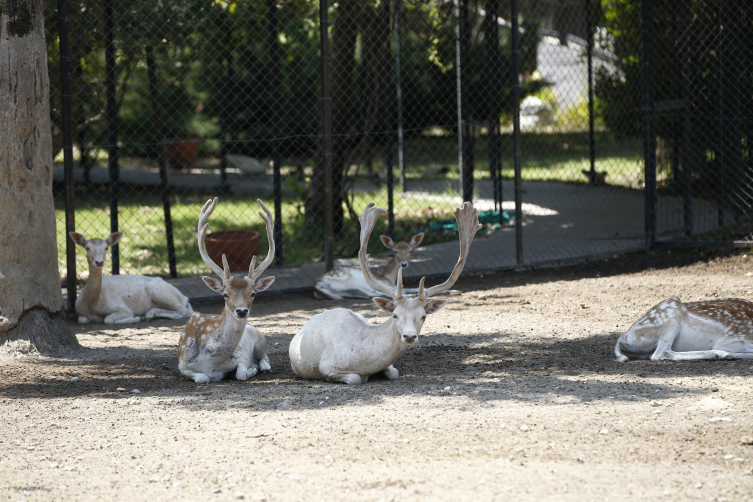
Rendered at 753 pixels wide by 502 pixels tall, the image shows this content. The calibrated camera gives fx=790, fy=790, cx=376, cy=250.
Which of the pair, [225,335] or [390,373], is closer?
[390,373]

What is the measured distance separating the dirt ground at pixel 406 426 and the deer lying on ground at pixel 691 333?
0.53ft

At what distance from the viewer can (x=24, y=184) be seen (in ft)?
19.9

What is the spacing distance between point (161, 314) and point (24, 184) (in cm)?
208

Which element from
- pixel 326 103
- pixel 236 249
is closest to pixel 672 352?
pixel 326 103

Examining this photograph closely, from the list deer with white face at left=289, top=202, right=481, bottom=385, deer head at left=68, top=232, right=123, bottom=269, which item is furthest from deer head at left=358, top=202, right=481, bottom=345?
deer head at left=68, top=232, right=123, bottom=269

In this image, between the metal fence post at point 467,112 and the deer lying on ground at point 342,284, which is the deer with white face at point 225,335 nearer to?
→ the deer lying on ground at point 342,284

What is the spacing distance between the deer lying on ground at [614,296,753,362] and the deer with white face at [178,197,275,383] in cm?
258

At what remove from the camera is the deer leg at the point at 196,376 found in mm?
5355

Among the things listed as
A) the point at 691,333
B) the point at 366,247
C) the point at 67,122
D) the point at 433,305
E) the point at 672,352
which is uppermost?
the point at 67,122

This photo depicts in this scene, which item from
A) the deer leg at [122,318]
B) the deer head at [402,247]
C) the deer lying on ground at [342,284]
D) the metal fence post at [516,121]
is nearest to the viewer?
the deer leg at [122,318]

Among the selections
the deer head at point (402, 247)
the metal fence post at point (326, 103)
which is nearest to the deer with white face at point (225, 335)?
the metal fence post at point (326, 103)

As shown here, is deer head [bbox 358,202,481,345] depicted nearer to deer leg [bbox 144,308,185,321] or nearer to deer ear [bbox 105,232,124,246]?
deer leg [bbox 144,308,185,321]

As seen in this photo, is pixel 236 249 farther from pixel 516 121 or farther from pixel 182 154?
pixel 182 154

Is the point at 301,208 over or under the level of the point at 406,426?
over
